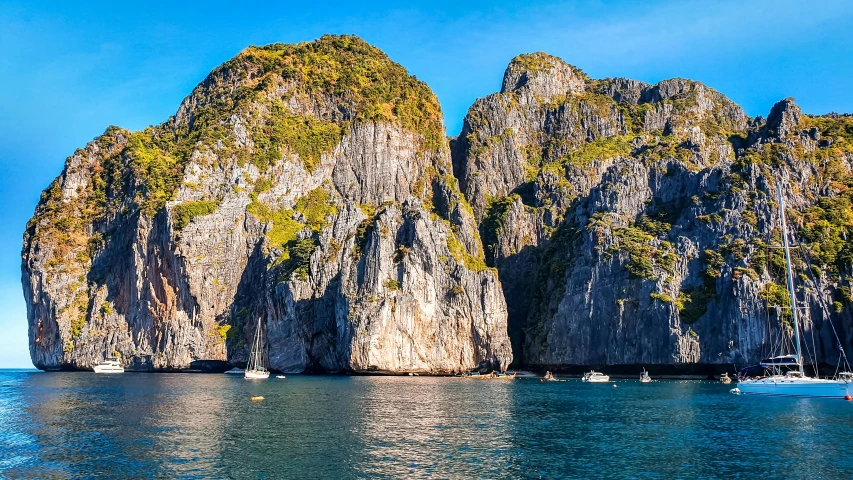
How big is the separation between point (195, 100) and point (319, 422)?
160 meters

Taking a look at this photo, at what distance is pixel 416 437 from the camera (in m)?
→ 46.2

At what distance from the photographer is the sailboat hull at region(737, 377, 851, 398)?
7631 cm

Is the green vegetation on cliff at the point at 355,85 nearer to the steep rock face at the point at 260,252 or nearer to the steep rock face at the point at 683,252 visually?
the steep rock face at the point at 260,252

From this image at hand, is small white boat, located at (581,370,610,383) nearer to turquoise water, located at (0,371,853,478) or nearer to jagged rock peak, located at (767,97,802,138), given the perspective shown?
turquoise water, located at (0,371,853,478)

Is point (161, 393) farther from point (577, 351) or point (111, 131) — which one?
point (111, 131)

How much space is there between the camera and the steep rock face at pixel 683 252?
119 metres

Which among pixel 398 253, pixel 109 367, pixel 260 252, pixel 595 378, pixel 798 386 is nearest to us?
pixel 798 386

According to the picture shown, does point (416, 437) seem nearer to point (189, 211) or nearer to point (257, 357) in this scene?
point (257, 357)

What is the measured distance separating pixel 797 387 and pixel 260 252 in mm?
110328

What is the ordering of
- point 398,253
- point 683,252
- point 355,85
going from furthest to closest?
point 355,85
point 398,253
point 683,252

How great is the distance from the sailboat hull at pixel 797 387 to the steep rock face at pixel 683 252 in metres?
30.6

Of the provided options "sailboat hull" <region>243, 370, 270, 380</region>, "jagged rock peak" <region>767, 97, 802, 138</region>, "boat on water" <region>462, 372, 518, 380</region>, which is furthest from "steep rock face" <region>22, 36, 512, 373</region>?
"jagged rock peak" <region>767, 97, 802, 138</region>

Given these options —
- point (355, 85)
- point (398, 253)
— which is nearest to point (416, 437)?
point (398, 253)

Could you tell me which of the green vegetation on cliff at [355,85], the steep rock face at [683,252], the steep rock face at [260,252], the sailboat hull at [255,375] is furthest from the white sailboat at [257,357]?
the green vegetation on cliff at [355,85]
